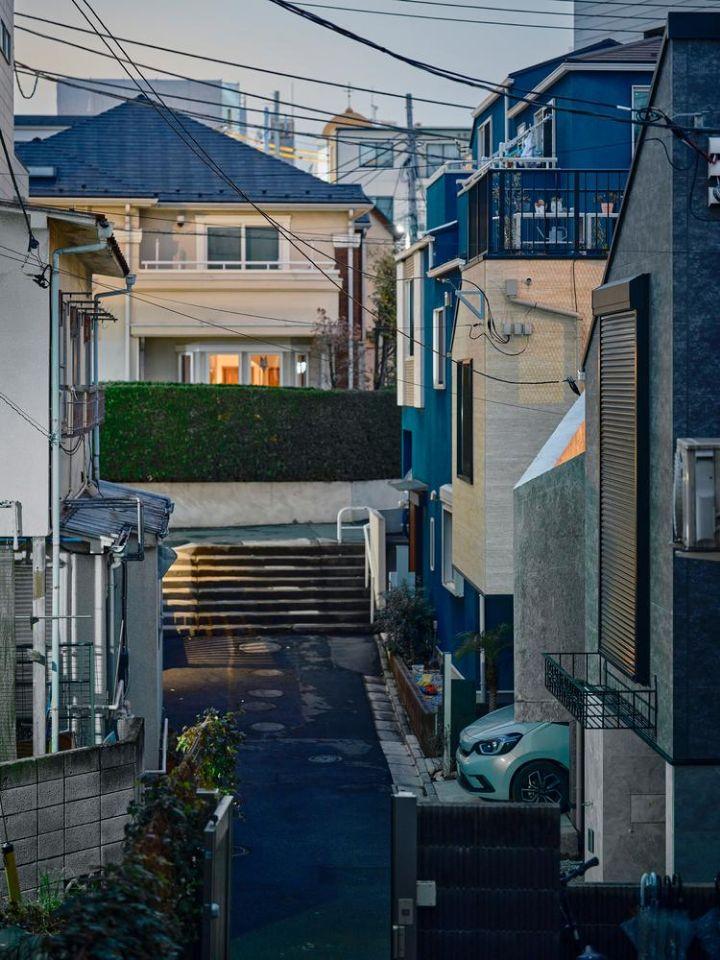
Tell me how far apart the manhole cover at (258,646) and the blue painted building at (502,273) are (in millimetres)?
3158

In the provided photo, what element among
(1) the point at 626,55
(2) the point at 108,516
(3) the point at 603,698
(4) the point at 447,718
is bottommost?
(4) the point at 447,718

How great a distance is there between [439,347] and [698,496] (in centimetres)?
1420

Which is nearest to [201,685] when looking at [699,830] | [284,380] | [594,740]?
[594,740]

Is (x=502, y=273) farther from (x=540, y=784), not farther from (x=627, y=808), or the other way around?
(x=627, y=808)

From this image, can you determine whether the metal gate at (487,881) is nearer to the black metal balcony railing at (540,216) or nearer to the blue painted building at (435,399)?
the black metal balcony railing at (540,216)

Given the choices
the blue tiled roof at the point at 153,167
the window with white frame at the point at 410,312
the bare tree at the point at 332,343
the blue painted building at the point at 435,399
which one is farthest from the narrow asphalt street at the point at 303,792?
the blue tiled roof at the point at 153,167

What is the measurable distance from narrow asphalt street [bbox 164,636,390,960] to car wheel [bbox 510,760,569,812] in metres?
1.63

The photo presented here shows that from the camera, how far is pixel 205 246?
3522cm

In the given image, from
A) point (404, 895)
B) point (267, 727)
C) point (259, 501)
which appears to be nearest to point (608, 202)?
point (267, 727)

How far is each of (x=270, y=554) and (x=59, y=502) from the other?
1545cm

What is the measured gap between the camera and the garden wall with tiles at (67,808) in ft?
35.9

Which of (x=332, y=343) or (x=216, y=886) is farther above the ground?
(x=332, y=343)

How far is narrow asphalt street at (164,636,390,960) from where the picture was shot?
11.4 meters

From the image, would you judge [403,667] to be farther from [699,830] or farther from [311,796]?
[699,830]
